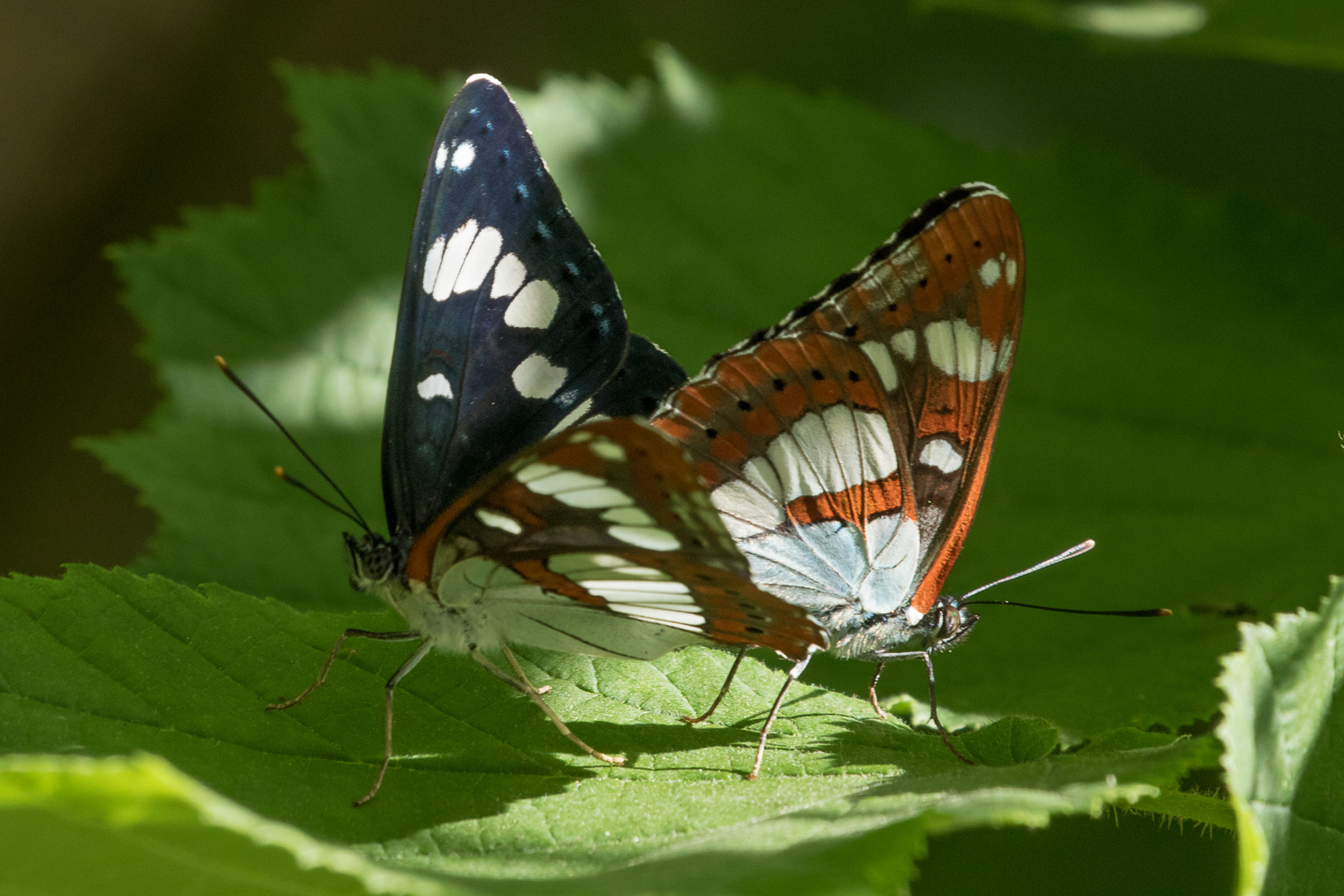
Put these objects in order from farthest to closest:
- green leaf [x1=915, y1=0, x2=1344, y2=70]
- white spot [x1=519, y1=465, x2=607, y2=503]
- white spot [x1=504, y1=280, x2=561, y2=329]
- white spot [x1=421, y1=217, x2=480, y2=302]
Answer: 1. green leaf [x1=915, y1=0, x2=1344, y2=70]
2. white spot [x1=504, y1=280, x2=561, y2=329]
3. white spot [x1=421, y1=217, x2=480, y2=302]
4. white spot [x1=519, y1=465, x2=607, y2=503]

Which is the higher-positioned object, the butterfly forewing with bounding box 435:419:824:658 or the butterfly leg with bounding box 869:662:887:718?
the butterfly forewing with bounding box 435:419:824:658

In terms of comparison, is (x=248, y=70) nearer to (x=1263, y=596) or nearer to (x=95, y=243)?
(x=95, y=243)

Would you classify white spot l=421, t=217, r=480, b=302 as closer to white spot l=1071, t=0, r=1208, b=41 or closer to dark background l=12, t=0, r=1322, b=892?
white spot l=1071, t=0, r=1208, b=41

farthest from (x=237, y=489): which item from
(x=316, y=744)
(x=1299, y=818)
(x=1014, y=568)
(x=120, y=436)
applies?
(x=1299, y=818)

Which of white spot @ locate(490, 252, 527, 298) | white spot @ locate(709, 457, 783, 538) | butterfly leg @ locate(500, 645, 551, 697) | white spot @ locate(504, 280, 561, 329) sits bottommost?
butterfly leg @ locate(500, 645, 551, 697)

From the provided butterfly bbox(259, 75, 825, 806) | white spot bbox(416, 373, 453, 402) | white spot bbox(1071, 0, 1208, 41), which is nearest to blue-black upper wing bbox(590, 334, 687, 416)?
butterfly bbox(259, 75, 825, 806)

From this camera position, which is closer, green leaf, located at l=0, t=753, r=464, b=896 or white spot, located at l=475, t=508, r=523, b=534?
green leaf, located at l=0, t=753, r=464, b=896

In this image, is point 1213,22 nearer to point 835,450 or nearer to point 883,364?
point 883,364
